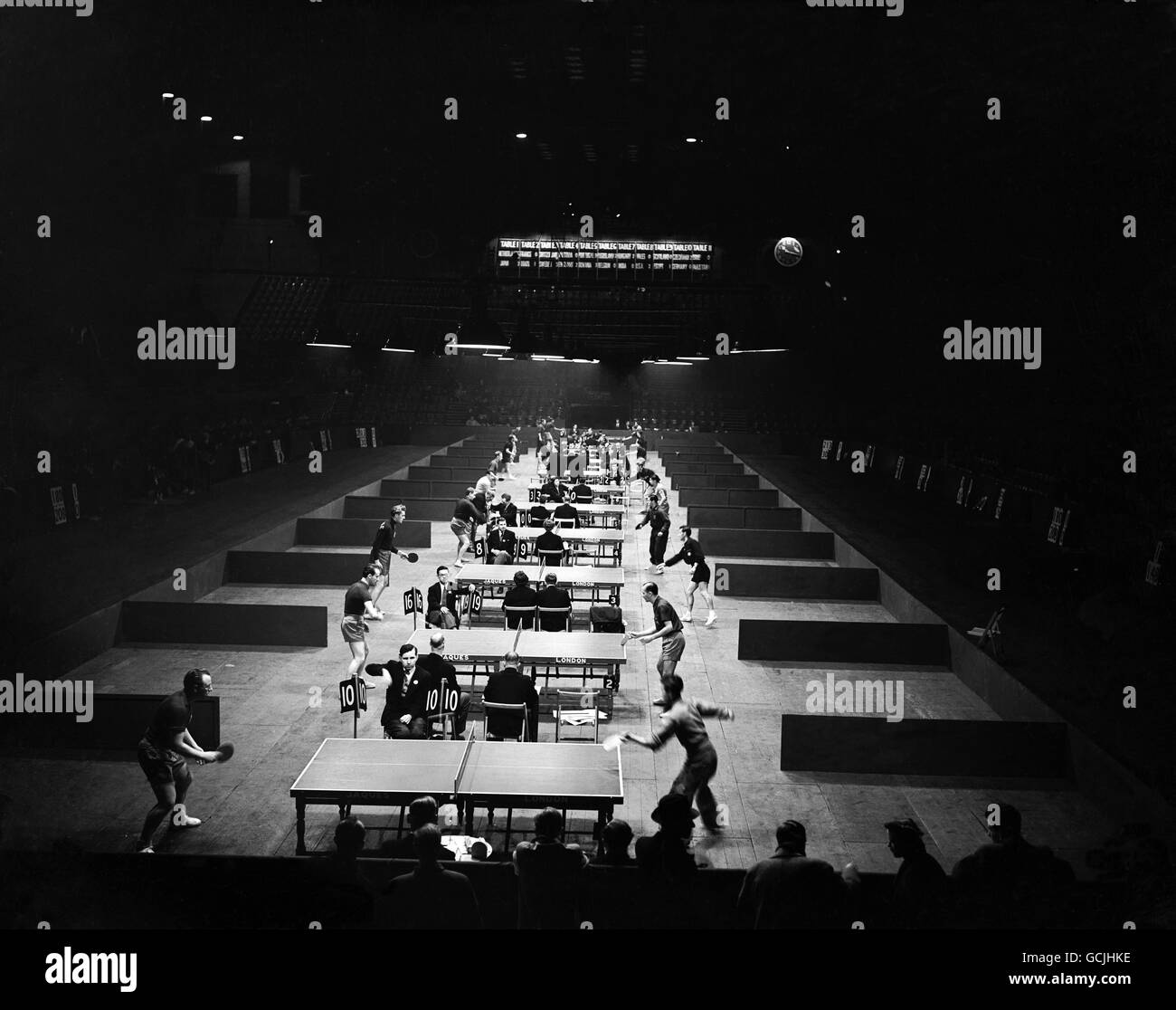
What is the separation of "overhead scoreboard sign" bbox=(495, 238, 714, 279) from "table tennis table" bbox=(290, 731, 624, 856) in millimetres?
23783

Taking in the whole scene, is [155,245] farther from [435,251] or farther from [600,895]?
[600,895]

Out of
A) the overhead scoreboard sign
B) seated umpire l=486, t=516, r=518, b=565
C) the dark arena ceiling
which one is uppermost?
the overhead scoreboard sign

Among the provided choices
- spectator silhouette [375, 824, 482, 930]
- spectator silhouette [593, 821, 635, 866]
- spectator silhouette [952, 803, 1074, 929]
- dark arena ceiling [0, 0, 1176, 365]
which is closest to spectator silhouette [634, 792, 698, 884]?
spectator silhouette [593, 821, 635, 866]

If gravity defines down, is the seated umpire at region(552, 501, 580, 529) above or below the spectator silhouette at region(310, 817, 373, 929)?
above

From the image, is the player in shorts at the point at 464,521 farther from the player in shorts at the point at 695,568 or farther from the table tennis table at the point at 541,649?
the table tennis table at the point at 541,649

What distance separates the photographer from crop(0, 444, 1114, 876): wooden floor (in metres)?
8.53

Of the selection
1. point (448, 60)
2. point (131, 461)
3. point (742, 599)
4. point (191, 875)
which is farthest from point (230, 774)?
point (131, 461)

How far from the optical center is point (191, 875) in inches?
250

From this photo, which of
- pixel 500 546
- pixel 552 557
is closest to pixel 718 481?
pixel 552 557

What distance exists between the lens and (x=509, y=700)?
9766 mm

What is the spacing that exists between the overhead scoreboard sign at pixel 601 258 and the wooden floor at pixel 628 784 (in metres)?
19.1

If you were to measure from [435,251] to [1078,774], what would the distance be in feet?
84.9

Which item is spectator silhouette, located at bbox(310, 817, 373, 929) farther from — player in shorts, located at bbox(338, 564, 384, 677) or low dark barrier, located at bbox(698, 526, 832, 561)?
low dark barrier, located at bbox(698, 526, 832, 561)

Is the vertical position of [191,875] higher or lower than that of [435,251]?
lower
